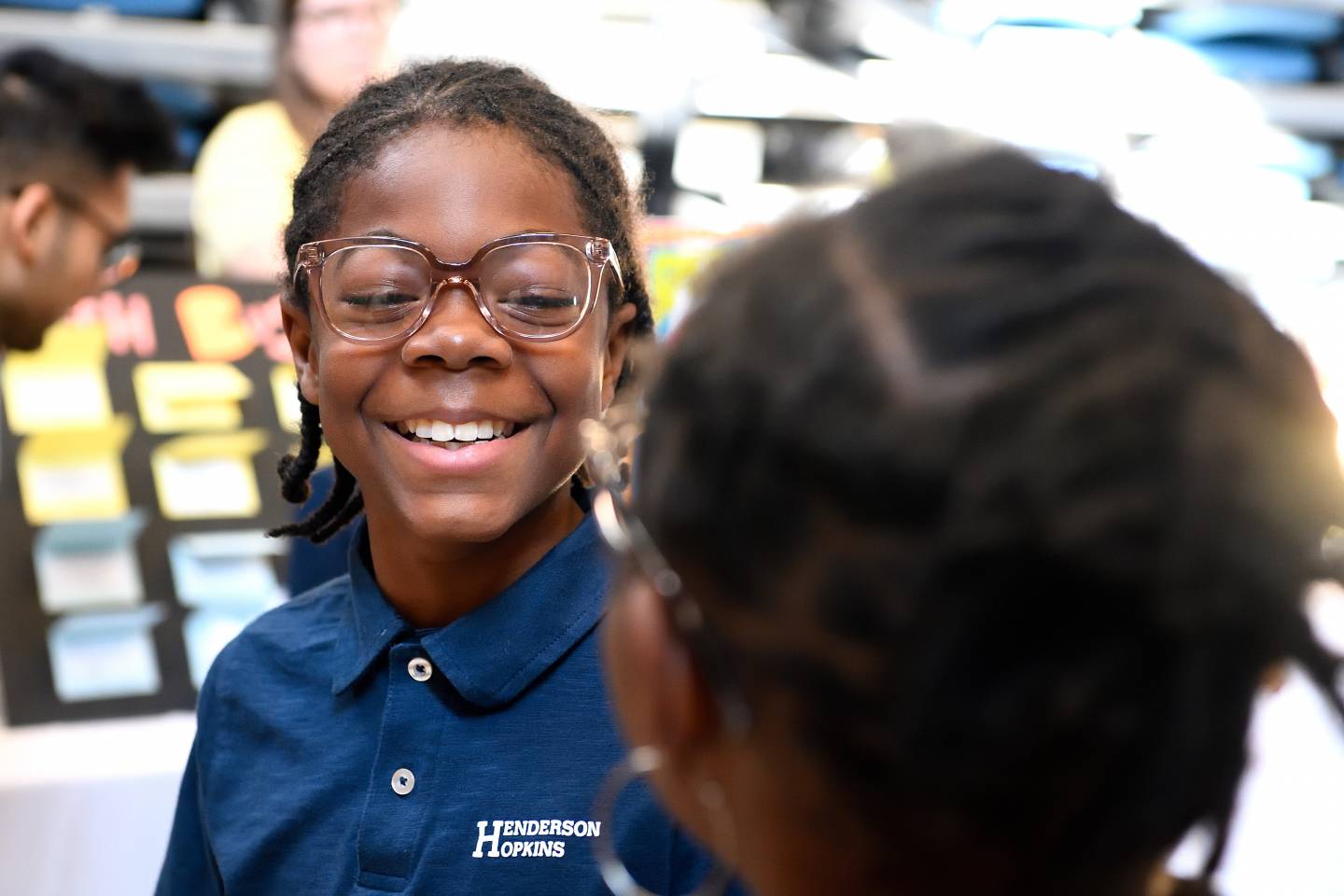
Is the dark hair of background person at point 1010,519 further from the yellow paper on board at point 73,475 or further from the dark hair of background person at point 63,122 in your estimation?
the dark hair of background person at point 63,122

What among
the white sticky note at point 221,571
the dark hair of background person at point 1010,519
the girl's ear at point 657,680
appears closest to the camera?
the dark hair of background person at point 1010,519

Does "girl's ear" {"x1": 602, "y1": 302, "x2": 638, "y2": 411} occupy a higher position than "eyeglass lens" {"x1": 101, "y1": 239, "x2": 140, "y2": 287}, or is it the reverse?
"girl's ear" {"x1": 602, "y1": 302, "x2": 638, "y2": 411}

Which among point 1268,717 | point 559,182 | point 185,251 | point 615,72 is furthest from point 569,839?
point 615,72

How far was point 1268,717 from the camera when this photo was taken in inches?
89.2

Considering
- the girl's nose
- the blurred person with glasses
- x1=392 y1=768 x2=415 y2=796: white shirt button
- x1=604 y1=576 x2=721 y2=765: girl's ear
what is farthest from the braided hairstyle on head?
the blurred person with glasses

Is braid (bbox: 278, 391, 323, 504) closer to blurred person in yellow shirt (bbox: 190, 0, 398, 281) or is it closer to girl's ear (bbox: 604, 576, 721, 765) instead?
girl's ear (bbox: 604, 576, 721, 765)

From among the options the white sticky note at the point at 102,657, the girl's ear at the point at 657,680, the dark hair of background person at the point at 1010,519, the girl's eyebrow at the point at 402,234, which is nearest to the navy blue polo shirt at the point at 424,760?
the girl's eyebrow at the point at 402,234

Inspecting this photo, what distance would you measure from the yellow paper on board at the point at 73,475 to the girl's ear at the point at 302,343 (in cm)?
96

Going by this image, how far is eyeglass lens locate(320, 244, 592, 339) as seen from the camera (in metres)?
1.05

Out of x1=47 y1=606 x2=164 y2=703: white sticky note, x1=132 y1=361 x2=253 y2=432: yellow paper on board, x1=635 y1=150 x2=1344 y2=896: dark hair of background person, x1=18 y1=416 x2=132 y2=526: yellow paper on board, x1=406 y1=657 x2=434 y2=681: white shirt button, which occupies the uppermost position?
x1=635 y1=150 x2=1344 y2=896: dark hair of background person

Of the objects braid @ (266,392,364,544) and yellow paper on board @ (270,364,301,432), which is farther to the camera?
yellow paper on board @ (270,364,301,432)

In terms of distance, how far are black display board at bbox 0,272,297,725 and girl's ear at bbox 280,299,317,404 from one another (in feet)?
3.08

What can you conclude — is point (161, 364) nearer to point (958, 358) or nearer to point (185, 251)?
point (185, 251)

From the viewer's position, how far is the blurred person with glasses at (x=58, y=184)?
2.08 metres
